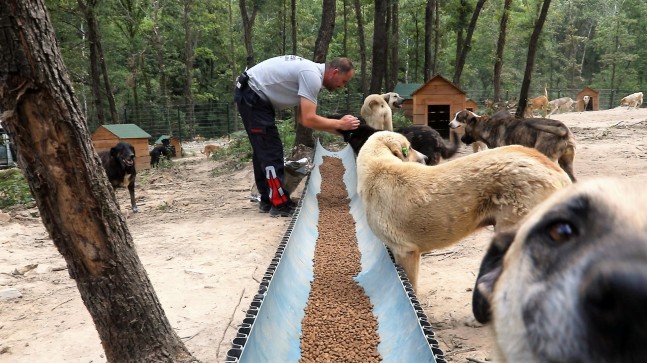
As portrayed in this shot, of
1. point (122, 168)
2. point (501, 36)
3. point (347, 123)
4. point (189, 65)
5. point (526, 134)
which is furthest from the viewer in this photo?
point (189, 65)

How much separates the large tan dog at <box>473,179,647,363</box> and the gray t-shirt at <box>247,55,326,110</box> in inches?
184

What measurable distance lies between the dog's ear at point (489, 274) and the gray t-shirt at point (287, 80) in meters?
4.43

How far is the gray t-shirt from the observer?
19.5 feet

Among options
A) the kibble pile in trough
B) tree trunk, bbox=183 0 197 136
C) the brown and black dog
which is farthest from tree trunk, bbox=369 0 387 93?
tree trunk, bbox=183 0 197 136

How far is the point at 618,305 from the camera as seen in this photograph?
92 cm

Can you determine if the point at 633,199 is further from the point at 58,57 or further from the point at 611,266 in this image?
the point at 58,57

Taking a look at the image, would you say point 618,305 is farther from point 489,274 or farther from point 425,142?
point 425,142

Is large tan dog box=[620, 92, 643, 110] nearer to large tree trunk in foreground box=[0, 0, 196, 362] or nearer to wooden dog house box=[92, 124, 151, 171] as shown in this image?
wooden dog house box=[92, 124, 151, 171]

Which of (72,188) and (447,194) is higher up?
(72,188)

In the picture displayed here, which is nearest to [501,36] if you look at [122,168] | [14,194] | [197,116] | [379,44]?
[379,44]

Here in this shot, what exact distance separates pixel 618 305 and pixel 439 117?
1343 cm

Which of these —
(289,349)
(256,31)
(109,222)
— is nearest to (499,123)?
(289,349)

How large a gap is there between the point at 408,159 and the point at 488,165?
1.58m

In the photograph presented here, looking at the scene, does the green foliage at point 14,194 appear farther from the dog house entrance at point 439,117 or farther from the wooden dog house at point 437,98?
the dog house entrance at point 439,117
